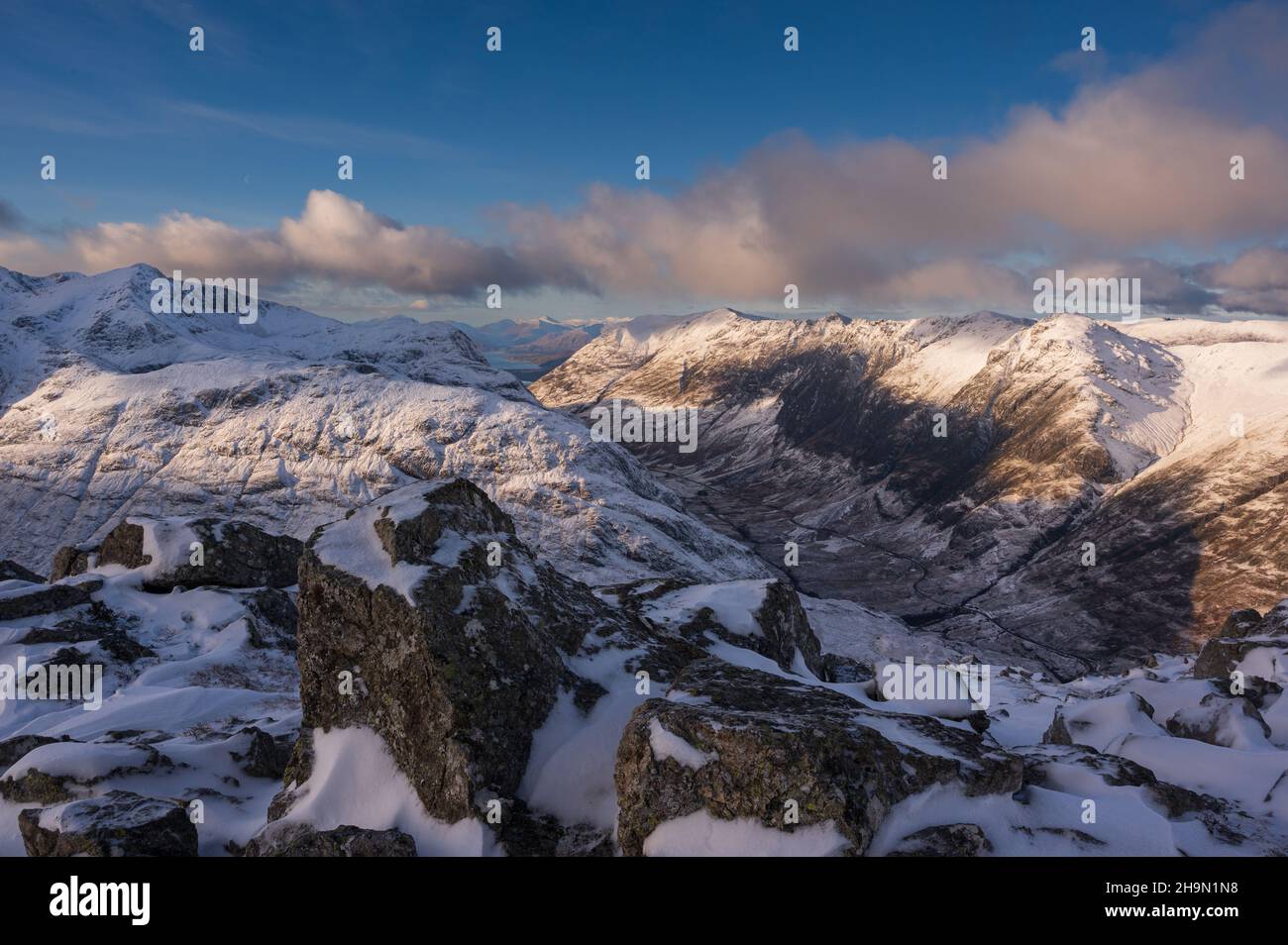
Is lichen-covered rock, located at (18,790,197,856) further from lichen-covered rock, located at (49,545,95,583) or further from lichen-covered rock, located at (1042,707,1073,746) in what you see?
lichen-covered rock, located at (49,545,95,583)

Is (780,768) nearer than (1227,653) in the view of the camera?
Yes

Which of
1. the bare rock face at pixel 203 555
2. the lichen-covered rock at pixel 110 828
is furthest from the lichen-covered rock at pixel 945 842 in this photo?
the bare rock face at pixel 203 555

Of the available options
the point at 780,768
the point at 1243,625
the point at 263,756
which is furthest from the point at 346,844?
the point at 1243,625

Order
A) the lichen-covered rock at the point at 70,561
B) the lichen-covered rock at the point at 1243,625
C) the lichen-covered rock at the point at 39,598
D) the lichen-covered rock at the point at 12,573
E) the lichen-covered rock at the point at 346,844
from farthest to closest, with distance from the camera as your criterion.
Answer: the lichen-covered rock at the point at 70,561, the lichen-covered rock at the point at 12,573, the lichen-covered rock at the point at 1243,625, the lichen-covered rock at the point at 39,598, the lichen-covered rock at the point at 346,844

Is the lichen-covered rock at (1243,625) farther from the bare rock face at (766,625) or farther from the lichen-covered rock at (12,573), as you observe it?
the lichen-covered rock at (12,573)

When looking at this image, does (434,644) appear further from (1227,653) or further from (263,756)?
(1227,653)

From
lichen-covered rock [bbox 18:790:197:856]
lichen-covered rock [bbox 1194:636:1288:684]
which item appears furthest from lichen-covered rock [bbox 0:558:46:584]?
lichen-covered rock [bbox 1194:636:1288:684]
